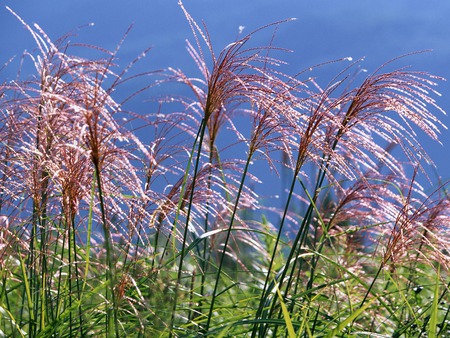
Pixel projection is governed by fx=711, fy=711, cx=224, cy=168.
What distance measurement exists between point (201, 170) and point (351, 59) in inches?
29.4

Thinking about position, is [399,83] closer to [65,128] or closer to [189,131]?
[189,131]

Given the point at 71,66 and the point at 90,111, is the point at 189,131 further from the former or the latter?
the point at 90,111

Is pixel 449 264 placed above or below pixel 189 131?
below

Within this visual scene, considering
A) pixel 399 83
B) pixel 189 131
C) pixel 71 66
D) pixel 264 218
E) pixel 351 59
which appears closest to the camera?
pixel 351 59

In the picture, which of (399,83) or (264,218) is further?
(264,218)

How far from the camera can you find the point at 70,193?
7.66 ft

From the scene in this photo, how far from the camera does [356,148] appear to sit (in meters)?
2.32

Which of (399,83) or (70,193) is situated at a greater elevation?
(399,83)

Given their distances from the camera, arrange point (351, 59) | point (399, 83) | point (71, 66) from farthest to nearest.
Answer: point (71, 66) < point (399, 83) < point (351, 59)

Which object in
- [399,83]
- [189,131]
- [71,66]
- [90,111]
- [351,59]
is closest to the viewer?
[90,111]

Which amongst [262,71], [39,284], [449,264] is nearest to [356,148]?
[262,71]

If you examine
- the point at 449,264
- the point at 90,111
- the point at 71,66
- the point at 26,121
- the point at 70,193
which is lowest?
the point at 449,264

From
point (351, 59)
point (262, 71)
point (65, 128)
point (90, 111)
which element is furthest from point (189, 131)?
point (90, 111)

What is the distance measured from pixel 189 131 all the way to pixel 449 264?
1.19m
